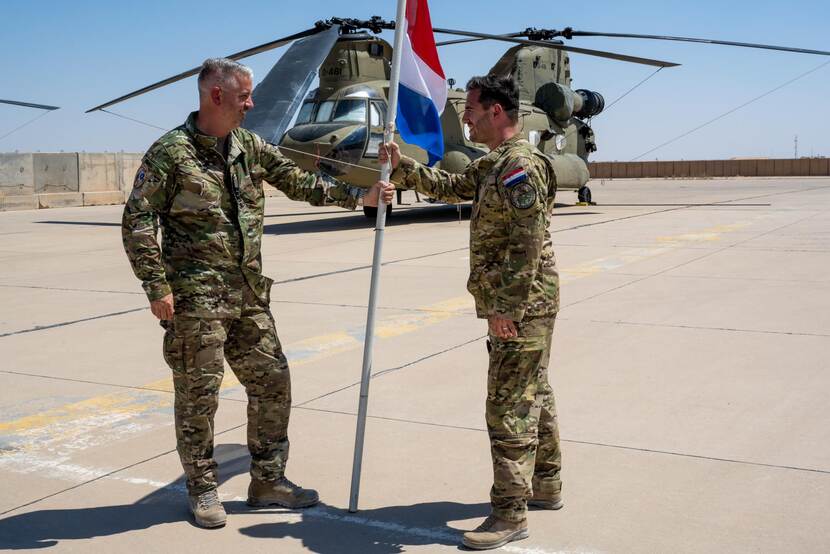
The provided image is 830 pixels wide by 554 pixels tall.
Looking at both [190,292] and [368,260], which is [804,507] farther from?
[368,260]

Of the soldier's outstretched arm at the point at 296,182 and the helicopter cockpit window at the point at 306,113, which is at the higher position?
the helicopter cockpit window at the point at 306,113

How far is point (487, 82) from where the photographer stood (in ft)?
13.1

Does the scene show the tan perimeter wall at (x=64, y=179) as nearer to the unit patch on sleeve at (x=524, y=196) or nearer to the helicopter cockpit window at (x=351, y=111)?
the helicopter cockpit window at (x=351, y=111)

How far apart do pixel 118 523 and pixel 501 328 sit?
6.08 ft

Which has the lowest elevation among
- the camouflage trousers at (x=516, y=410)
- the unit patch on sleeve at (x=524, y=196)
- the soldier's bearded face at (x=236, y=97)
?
the camouflage trousers at (x=516, y=410)

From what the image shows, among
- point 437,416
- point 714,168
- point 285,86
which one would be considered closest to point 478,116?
point 437,416

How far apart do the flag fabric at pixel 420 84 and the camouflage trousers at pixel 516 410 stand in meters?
1.28

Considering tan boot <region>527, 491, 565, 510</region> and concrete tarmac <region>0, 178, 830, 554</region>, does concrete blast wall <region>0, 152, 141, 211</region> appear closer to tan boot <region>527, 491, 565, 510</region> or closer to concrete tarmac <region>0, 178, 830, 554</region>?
concrete tarmac <region>0, 178, 830, 554</region>

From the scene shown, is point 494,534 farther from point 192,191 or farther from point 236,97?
point 236,97

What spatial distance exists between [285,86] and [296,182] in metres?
9.50

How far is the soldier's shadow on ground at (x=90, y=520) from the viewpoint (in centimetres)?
401

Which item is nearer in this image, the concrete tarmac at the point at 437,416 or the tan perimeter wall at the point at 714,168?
the concrete tarmac at the point at 437,416

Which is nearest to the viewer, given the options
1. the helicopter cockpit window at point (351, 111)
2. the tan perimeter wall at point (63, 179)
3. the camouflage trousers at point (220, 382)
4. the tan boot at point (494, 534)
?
the tan boot at point (494, 534)

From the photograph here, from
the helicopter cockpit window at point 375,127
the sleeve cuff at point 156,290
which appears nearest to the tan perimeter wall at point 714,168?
the helicopter cockpit window at point 375,127
